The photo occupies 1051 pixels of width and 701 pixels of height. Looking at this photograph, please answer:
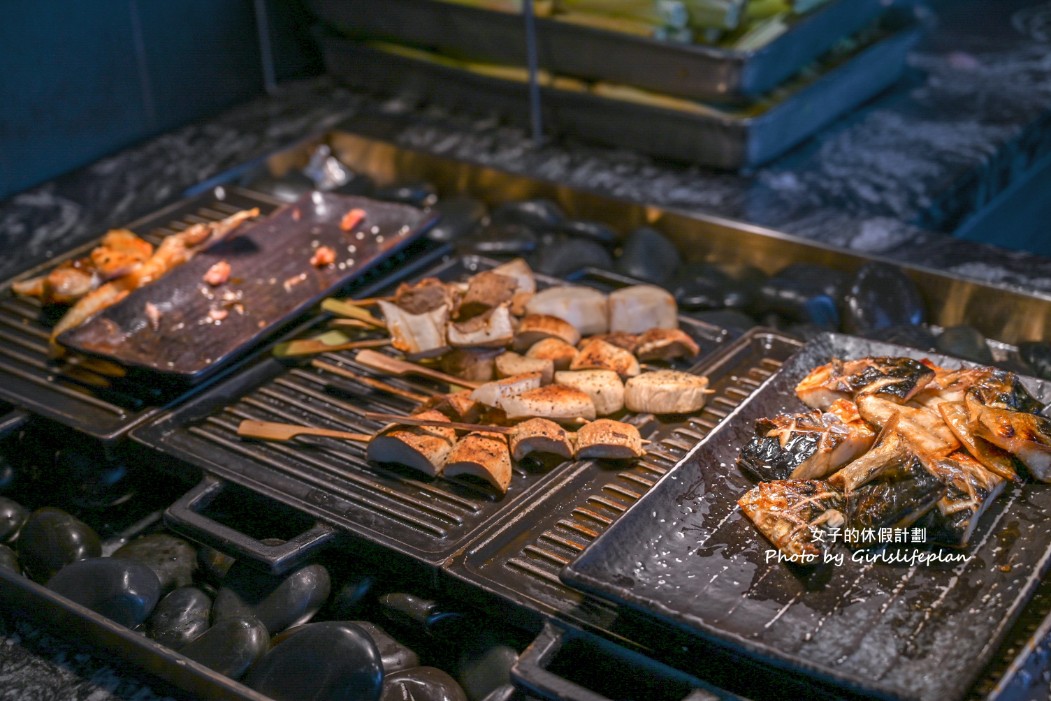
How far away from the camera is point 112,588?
262 cm

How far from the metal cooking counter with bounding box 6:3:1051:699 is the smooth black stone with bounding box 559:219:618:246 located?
7.0 inches

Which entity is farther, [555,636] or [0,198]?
[0,198]

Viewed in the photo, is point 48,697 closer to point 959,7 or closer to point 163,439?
point 163,439

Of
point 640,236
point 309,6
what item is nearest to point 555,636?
point 640,236

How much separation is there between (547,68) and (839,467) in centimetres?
278

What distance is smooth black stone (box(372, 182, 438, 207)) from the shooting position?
4.36 meters

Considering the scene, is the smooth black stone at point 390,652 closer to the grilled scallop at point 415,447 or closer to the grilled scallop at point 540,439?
the grilled scallop at point 415,447

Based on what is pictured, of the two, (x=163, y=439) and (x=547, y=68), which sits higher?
(x=547, y=68)

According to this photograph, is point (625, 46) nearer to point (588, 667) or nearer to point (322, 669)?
point (588, 667)

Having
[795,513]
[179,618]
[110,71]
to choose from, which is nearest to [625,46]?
[110,71]

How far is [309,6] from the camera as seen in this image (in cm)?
539

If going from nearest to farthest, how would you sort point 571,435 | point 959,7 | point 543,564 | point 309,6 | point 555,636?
1. point 555,636
2. point 543,564
3. point 571,435
4. point 309,6
5. point 959,7

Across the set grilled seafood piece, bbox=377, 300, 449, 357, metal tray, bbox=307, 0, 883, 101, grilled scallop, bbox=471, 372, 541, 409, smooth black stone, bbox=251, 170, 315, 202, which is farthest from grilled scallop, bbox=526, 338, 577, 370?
smooth black stone, bbox=251, 170, 315, 202

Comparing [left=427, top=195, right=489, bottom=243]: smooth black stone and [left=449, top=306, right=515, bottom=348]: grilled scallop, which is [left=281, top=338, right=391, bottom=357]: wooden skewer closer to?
[left=449, top=306, right=515, bottom=348]: grilled scallop
